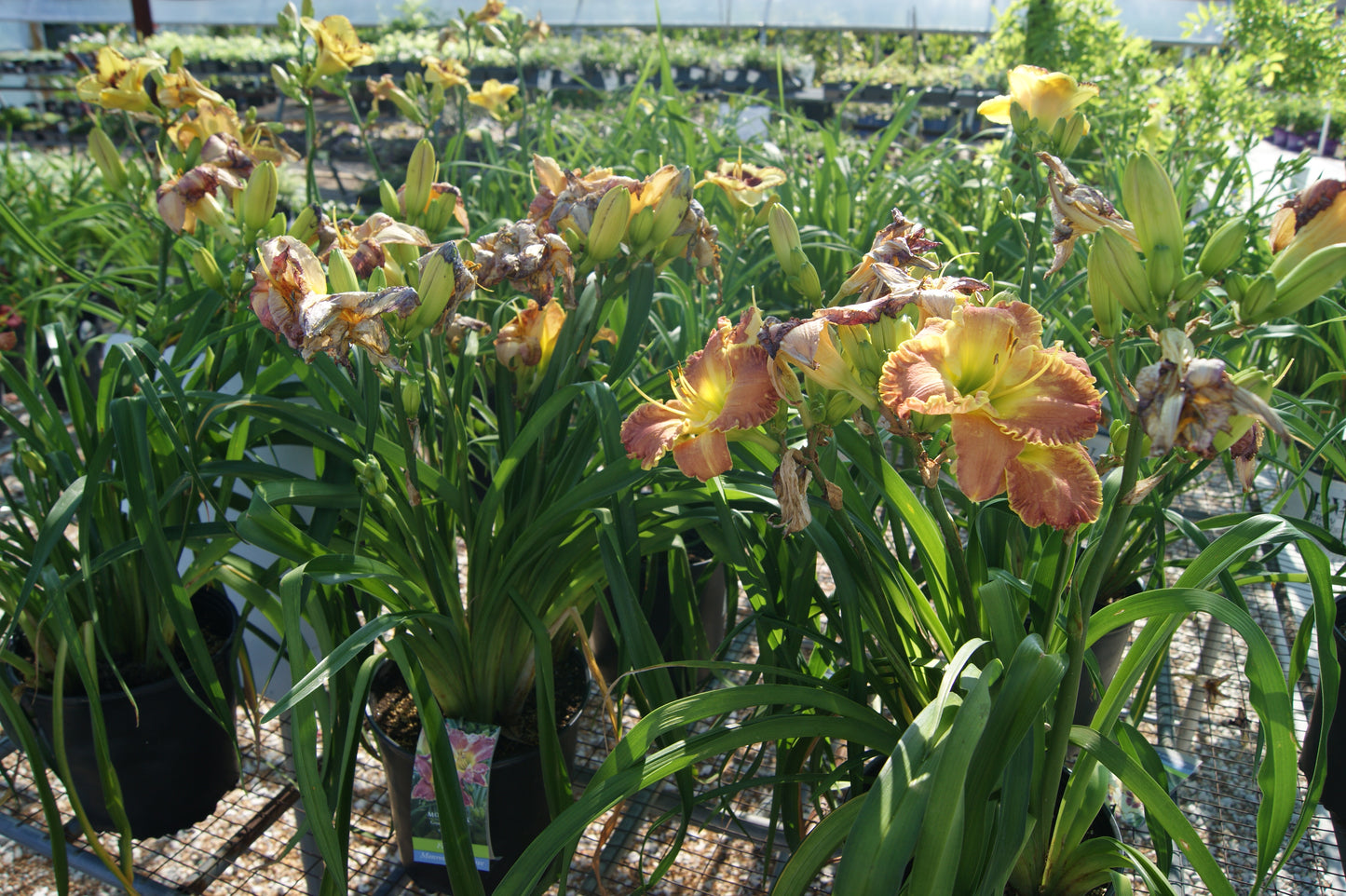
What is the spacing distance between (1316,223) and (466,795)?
84 centimetres

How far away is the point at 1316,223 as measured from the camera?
56cm

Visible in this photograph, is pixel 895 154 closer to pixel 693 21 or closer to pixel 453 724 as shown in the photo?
pixel 693 21

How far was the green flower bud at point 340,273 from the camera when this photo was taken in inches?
28.1

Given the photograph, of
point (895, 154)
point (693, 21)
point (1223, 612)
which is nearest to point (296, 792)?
point (1223, 612)

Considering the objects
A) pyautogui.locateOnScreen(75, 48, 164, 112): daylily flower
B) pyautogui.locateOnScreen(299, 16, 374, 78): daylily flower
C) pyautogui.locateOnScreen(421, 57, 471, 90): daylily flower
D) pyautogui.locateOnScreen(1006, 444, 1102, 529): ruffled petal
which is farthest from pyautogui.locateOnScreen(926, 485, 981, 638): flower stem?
pyautogui.locateOnScreen(421, 57, 471, 90): daylily flower

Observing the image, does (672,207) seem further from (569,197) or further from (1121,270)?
(1121,270)

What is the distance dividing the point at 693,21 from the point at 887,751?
6869mm

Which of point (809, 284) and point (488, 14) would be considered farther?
point (488, 14)

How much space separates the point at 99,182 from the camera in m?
2.85

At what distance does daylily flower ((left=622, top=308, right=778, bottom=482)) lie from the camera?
610mm

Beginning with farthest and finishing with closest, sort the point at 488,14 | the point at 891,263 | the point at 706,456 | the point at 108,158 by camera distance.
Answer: the point at 488,14, the point at 108,158, the point at 891,263, the point at 706,456

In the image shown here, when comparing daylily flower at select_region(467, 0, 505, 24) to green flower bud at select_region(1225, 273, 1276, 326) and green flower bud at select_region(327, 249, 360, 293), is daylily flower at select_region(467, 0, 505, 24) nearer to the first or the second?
green flower bud at select_region(327, 249, 360, 293)

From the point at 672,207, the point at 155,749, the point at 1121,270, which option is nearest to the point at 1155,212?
the point at 1121,270

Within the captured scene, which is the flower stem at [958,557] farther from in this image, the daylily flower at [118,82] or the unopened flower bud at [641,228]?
the daylily flower at [118,82]
